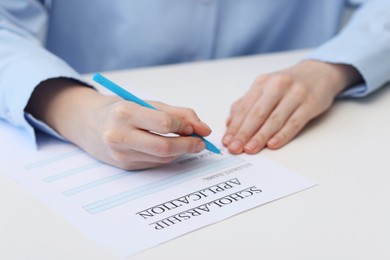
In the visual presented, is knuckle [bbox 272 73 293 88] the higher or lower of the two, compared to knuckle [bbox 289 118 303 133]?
higher

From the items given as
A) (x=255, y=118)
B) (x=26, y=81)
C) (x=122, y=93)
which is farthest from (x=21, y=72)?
(x=255, y=118)

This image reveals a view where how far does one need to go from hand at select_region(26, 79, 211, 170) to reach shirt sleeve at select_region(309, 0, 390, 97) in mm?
298

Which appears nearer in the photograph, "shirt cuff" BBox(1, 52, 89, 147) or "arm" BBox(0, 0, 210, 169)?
"arm" BBox(0, 0, 210, 169)

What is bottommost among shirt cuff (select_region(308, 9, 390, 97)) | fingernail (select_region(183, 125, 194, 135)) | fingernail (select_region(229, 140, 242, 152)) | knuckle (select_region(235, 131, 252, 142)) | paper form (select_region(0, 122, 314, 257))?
paper form (select_region(0, 122, 314, 257))

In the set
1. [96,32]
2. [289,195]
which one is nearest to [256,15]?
[96,32]

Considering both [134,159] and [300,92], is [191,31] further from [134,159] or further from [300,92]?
[134,159]

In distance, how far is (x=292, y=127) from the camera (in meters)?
0.66

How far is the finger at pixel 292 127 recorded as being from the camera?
25.3 inches

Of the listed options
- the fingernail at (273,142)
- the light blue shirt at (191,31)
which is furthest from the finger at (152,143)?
the light blue shirt at (191,31)

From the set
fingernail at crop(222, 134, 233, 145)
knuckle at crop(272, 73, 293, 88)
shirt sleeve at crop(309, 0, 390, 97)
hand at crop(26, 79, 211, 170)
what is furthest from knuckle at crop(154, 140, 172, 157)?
shirt sleeve at crop(309, 0, 390, 97)

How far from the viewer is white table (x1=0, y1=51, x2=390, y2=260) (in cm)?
45

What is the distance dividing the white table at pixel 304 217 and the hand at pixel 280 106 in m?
0.02

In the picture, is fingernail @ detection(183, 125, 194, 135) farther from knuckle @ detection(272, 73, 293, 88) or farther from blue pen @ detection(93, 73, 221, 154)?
knuckle @ detection(272, 73, 293, 88)

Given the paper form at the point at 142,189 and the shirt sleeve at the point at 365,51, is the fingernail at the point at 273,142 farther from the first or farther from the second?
the shirt sleeve at the point at 365,51
